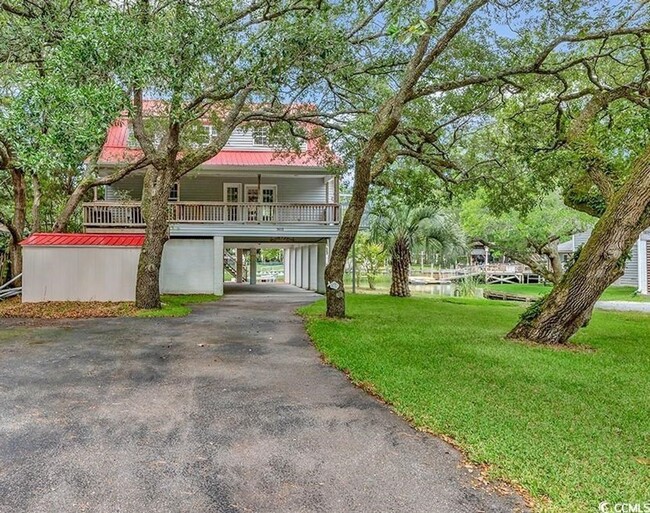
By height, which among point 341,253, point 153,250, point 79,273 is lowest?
point 79,273

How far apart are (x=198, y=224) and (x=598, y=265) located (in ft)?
44.3

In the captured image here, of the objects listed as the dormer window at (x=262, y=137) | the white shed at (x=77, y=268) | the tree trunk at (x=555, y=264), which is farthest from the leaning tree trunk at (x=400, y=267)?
the white shed at (x=77, y=268)

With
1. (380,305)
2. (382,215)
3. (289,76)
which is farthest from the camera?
(382,215)

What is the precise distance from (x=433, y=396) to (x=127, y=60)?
269 inches

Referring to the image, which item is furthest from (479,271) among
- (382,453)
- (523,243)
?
(382,453)

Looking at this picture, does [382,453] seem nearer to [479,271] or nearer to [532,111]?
[532,111]

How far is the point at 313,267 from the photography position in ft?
70.9

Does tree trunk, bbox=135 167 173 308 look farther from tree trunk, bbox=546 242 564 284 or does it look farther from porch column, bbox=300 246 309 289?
tree trunk, bbox=546 242 564 284

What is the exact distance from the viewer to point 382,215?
59.3ft

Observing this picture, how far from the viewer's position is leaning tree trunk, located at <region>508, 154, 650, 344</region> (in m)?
7.42

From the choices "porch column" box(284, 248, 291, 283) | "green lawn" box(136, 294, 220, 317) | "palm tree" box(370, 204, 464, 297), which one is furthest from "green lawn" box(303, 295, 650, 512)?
"porch column" box(284, 248, 291, 283)

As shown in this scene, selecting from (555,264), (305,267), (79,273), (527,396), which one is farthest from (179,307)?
(555,264)

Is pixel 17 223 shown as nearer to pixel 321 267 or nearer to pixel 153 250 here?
pixel 153 250

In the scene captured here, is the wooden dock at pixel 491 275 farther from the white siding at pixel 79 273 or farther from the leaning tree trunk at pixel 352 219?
the white siding at pixel 79 273
